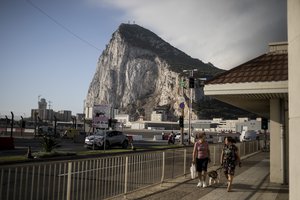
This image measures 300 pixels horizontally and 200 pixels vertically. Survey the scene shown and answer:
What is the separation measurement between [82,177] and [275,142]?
8.46 meters

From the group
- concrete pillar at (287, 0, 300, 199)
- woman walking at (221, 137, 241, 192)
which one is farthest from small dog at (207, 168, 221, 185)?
concrete pillar at (287, 0, 300, 199)

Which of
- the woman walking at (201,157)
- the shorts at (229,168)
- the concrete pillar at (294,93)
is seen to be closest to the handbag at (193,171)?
the woman walking at (201,157)

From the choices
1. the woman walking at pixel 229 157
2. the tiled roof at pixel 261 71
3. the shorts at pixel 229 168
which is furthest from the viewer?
the tiled roof at pixel 261 71

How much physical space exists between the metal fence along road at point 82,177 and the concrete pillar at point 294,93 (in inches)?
159

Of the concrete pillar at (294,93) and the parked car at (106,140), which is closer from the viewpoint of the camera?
the concrete pillar at (294,93)

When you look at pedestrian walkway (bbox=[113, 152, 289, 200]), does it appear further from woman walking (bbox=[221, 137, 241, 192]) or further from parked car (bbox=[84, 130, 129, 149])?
parked car (bbox=[84, 130, 129, 149])

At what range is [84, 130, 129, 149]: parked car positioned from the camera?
109 feet

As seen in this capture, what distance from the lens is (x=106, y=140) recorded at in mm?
33625

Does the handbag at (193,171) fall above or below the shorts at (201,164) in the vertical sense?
below

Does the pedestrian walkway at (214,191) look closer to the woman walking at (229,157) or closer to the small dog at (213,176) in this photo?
the small dog at (213,176)

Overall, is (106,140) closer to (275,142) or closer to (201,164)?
(275,142)

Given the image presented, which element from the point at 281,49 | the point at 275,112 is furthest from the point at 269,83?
the point at 281,49

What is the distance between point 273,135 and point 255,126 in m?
140

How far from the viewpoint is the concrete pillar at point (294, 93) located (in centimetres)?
606
